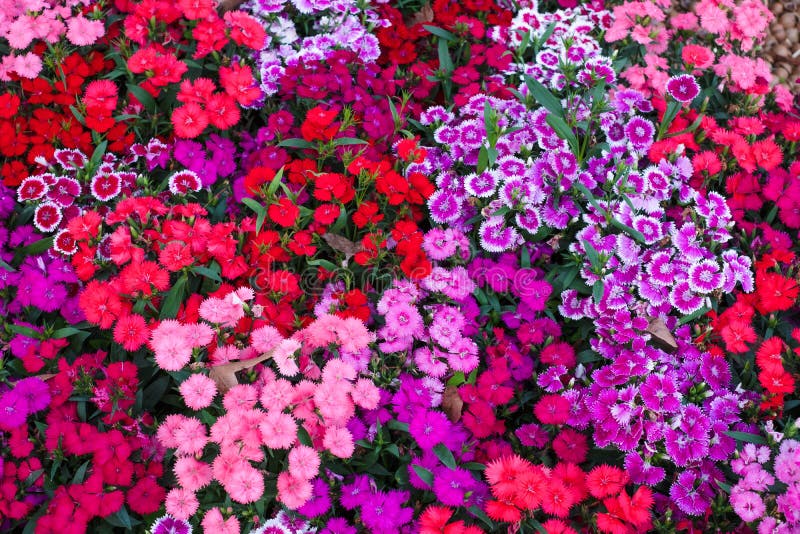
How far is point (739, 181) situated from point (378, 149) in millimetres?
1688

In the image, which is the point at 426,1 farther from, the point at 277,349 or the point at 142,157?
the point at 277,349

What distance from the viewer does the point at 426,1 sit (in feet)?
12.5

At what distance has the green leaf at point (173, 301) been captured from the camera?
2479 mm

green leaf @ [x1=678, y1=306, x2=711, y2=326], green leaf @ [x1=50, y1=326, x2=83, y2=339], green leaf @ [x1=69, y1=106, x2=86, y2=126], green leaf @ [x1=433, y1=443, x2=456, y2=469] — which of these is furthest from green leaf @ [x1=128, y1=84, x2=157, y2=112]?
green leaf @ [x1=678, y1=306, x2=711, y2=326]

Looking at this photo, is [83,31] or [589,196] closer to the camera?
[589,196]

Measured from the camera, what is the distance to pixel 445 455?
7.11 ft

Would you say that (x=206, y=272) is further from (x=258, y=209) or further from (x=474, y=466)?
(x=474, y=466)

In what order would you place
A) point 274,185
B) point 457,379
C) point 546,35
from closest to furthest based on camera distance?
point 457,379, point 274,185, point 546,35

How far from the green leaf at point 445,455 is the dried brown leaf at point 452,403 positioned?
0.24m

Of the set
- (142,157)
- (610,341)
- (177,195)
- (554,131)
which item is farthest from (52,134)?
(610,341)

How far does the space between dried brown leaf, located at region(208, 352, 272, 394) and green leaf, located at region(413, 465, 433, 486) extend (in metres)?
0.66

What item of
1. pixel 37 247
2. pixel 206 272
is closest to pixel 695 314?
pixel 206 272

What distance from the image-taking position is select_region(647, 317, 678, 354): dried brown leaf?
252 cm

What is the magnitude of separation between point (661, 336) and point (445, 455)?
1.03 m
